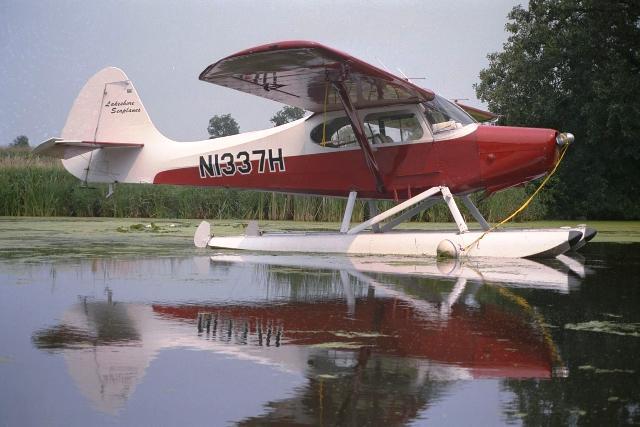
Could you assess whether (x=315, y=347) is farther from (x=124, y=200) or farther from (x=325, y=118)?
(x=124, y=200)

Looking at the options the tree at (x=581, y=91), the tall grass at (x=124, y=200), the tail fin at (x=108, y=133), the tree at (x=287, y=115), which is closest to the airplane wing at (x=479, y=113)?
the tail fin at (x=108, y=133)

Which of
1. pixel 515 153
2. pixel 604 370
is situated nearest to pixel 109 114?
pixel 515 153

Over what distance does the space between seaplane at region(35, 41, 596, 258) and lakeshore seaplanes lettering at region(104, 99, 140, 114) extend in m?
0.63

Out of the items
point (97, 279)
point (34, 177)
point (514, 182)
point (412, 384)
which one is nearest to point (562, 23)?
point (34, 177)

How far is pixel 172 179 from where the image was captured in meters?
12.3

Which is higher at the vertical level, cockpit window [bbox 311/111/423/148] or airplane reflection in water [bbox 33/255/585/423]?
cockpit window [bbox 311/111/423/148]

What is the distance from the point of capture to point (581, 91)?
90.0 feet

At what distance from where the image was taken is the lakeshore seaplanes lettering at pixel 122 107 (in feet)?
42.5

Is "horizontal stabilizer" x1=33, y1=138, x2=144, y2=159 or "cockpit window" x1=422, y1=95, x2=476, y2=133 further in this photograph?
"horizontal stabilizer" x1=33, y1=138, x2=144, y2=159

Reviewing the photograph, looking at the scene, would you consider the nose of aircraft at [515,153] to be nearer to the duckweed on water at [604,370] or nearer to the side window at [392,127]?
the side window at [392,127]

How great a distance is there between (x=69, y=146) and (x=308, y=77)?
4490mm

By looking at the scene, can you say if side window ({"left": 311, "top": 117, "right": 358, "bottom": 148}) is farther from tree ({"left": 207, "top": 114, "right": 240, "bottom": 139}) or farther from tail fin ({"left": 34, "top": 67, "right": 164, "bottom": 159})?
tree ({"left": 207, "top": 114, "right": 240, "bottom": 139})

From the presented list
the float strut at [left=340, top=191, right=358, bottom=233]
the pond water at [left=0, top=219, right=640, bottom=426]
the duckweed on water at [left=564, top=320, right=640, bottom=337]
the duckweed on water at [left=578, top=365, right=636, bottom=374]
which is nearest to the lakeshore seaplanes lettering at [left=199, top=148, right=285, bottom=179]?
the float strut at [left=340, top=191, right=358, bottom=233]

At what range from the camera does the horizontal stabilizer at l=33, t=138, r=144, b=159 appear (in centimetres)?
1247
